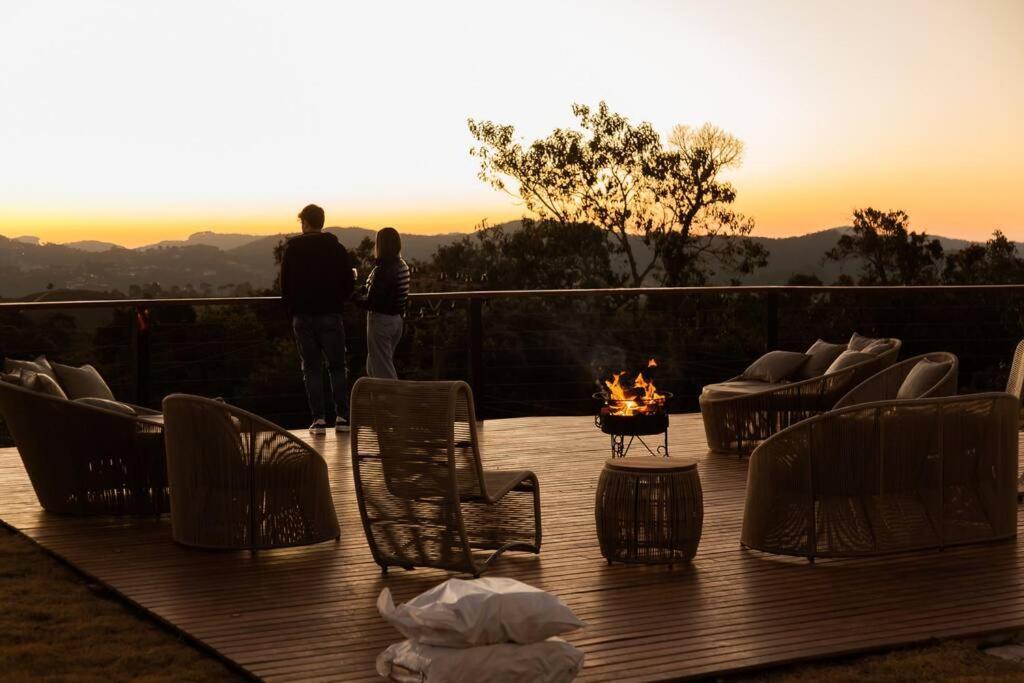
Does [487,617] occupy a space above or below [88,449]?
below

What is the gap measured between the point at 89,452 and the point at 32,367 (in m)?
0.56

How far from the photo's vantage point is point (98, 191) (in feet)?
54.6

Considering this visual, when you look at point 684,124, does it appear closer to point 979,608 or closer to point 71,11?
point 71,11

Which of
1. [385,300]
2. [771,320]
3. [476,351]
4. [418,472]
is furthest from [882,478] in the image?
[771,320]

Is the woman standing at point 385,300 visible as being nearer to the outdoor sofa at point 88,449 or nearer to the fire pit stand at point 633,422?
the fire pit stand at point 633,422

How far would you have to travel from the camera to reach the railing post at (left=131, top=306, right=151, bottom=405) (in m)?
7.88

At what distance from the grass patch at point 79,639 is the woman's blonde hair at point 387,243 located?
11.5 feet

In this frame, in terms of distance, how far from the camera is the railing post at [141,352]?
7.88 metres

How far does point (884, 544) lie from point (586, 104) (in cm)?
1717

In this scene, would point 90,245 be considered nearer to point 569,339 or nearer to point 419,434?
point 569,339

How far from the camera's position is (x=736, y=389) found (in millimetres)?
7492

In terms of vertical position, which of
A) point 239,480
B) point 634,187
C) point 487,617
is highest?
point 634,187

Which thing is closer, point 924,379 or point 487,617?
point 487,617

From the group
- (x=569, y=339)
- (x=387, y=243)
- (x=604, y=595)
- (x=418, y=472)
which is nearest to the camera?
(x=604, y=595)
